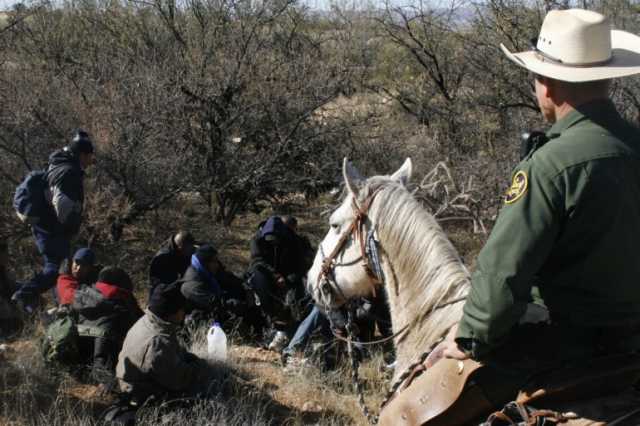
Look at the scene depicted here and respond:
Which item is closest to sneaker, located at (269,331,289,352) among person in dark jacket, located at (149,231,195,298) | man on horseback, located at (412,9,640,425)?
person in dark jacket, located at (149,231,195,298)

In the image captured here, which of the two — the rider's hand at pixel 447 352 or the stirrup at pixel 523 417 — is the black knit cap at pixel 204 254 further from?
the stirrup at pixel 523 417

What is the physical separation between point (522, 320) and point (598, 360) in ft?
0.96

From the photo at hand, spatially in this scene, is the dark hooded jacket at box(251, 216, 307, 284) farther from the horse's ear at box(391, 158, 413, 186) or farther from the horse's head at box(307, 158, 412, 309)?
the horse's ear at box(391, 158, 413, 186)

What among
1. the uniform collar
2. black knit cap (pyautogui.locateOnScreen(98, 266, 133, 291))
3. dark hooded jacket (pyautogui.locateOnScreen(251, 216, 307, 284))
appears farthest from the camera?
dark hooded jacket (pyautogui.locateOnScreen(251, 216, 307, 284))

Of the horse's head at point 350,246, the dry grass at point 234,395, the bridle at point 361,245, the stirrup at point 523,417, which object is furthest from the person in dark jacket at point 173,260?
the stirrup at point 523,417

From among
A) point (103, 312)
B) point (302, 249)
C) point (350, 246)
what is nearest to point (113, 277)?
point (103, 312)

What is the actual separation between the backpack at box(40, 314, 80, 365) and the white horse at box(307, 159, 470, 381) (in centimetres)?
294

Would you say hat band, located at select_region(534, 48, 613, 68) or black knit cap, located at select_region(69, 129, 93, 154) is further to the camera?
black knit cap, located at select_region(69, 129, 93, 154)

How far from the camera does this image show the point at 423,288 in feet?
11.0

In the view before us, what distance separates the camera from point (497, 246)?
2336 mm

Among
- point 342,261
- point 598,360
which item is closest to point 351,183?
point 342,261

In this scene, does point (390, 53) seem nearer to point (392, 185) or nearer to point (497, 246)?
point (392, 185)

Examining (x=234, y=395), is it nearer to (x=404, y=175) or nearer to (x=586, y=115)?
(x=404, y=175)

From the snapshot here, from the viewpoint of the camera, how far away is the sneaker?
729cm
